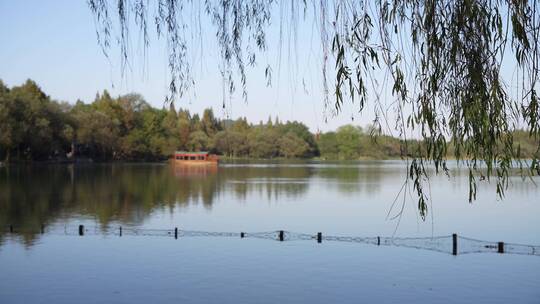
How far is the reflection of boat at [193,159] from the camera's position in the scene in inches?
3428

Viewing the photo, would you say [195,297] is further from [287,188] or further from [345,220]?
[287,188]

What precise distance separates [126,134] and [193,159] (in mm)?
11897

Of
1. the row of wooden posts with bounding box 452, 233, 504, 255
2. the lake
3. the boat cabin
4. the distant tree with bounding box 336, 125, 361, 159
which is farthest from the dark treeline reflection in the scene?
the distant tree with bounding box 336, 125, 361, 159

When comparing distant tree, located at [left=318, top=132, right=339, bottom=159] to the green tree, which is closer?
the green tree

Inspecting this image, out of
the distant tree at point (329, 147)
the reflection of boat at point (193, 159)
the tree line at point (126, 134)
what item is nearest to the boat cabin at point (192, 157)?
the reflection of boat at point (193, 159)

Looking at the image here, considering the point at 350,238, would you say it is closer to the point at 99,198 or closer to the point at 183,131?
the point at 99,198

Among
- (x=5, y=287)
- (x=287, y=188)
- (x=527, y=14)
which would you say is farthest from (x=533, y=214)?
(x=527, y=14)

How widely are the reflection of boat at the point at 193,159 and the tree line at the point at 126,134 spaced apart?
3.75m

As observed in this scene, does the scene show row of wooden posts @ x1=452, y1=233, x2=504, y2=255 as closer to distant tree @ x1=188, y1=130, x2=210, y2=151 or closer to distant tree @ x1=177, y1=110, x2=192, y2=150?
distant tree @ x1=177, y1=110, x2=192, y2=150

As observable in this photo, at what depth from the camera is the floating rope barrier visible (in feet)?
49.9

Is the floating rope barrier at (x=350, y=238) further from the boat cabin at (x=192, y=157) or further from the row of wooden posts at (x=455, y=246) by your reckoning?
the boat cabin at (x=192, y=157)

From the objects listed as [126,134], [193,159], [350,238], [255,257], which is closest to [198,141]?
[193,159]

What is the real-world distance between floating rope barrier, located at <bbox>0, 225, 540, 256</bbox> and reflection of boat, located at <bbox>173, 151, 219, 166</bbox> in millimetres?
68292

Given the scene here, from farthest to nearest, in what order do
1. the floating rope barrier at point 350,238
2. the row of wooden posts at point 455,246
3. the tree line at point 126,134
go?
the tree line at point 126,134 < the floating rope barrier at point 350,238 < the row of wooden posts at point 455,246
